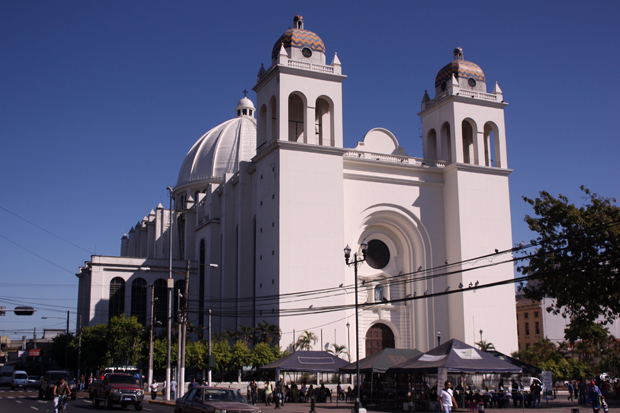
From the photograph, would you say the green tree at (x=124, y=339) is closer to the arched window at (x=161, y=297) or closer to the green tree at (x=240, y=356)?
the green tree at (x=240, y=356)

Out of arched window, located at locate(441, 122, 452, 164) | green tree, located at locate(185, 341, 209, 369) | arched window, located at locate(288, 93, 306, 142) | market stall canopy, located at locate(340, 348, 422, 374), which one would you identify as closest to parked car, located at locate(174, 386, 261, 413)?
market stall canopy, located at locate(340, 348, 422, 374)

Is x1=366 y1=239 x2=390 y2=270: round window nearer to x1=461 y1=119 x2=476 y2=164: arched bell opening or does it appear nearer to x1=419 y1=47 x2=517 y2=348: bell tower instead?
x1=419 y1=47 x2=517 y2=348: bell tower

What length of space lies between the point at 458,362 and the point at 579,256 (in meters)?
9.86

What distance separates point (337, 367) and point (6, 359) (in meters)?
104

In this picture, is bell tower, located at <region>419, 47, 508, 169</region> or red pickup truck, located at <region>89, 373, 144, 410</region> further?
bell tower, located at <region>419, 47, 508, 169</region>

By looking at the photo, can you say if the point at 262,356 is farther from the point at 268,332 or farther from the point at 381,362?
the point at 381,362

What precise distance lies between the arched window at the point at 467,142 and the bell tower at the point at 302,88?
12052 mm

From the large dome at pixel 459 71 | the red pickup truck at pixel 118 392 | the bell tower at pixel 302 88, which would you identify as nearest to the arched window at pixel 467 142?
the large dome at pixel 459 71

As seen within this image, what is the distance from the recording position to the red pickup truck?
979 inches

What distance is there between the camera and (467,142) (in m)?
51.7

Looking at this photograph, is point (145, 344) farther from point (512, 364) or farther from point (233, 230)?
point (512, 364)

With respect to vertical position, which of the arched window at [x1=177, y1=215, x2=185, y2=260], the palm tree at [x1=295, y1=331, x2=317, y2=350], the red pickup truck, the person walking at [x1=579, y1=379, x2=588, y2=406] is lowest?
the person walking at [x1=579, y1=379, x2=588, y2=406]

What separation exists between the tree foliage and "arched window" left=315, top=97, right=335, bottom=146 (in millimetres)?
15769

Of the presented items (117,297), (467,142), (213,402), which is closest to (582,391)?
(213,402)
